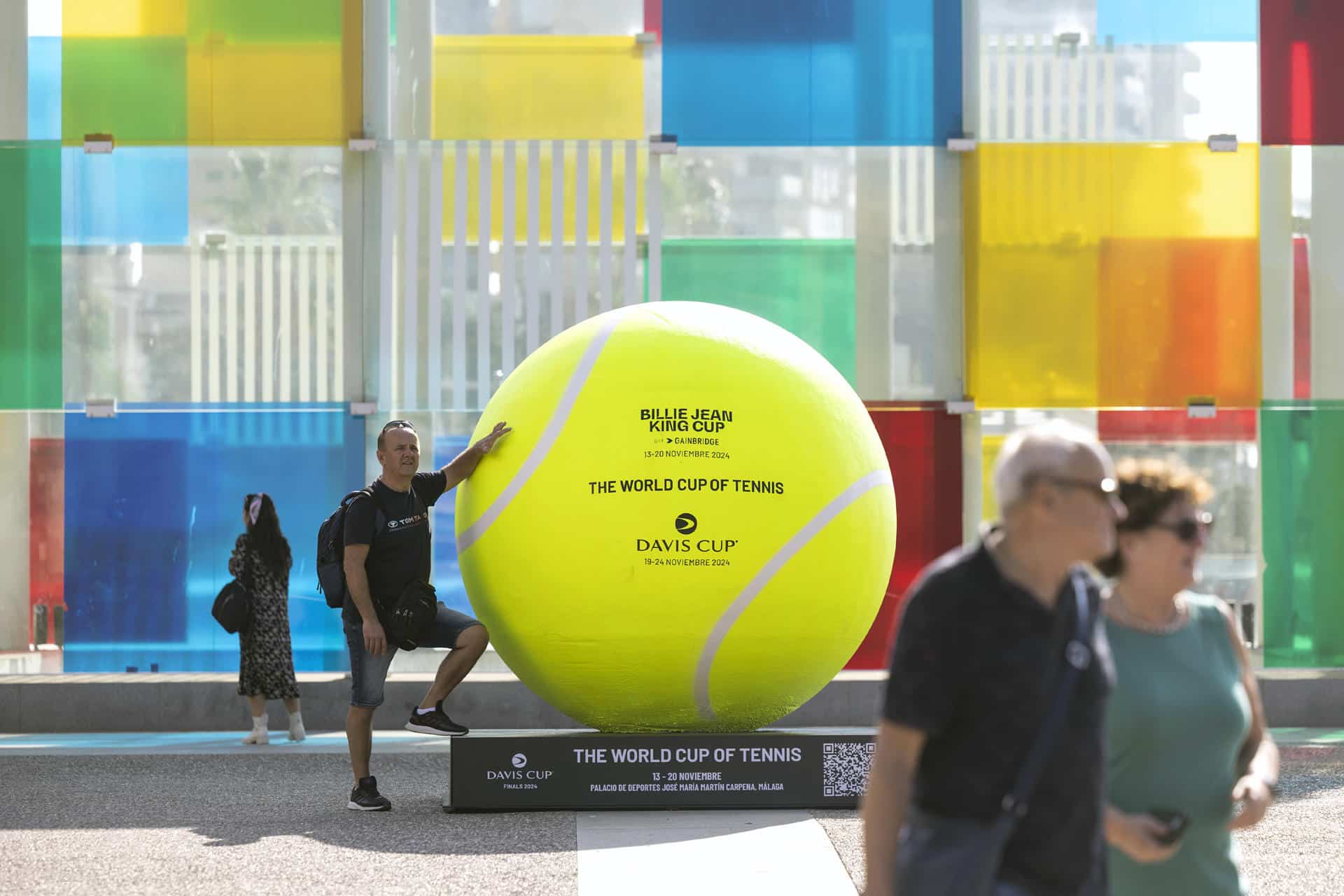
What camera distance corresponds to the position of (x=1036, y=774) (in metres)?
2.78

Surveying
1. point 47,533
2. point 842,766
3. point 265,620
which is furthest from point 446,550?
point 842,766

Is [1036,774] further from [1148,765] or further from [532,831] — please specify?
[532,831]

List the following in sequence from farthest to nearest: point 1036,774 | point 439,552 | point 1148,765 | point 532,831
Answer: point 439,552 → point 532,831 → point 1148,765 → point 1036,774

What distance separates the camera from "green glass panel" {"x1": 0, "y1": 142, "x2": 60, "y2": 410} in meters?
11.4

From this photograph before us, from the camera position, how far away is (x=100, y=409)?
448 inches

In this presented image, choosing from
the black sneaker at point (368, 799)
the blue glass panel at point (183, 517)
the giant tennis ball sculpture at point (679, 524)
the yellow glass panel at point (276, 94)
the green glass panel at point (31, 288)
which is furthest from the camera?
the yellow glass panel at point (276, 94)

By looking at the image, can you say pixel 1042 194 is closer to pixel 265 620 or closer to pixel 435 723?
pixel 265 620

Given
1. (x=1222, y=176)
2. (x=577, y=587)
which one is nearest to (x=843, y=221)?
(x=1222, y=176)

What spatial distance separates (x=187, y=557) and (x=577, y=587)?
5.34 meters

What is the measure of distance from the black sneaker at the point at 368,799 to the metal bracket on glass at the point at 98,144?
587 centimetres

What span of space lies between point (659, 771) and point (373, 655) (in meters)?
1.36

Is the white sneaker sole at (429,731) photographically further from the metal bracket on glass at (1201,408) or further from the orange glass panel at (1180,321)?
the metal bracket on glass at (1201,408)

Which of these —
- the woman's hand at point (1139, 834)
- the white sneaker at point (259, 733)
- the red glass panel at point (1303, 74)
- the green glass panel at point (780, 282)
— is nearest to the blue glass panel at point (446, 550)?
the white sneaker at point (259, 733)

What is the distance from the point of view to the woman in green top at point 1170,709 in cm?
319
